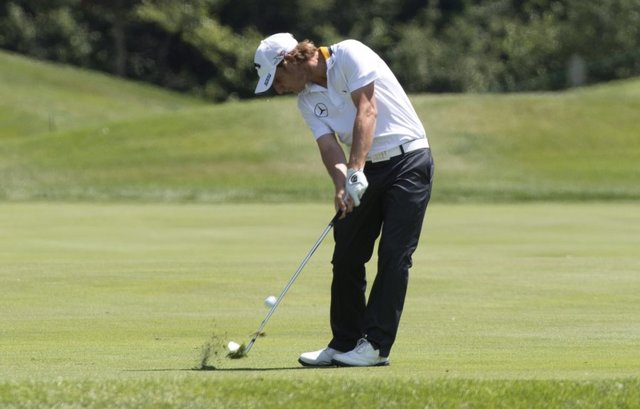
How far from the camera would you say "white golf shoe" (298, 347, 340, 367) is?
7570mm

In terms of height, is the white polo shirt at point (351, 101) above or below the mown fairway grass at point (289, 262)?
above

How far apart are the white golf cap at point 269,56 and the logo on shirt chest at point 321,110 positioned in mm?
283

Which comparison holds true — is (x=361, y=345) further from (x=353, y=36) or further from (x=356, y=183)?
(x=353, y=36)

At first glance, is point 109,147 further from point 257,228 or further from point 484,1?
point 484,1

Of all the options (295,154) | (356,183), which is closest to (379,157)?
(356,183)

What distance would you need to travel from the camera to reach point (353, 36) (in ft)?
209

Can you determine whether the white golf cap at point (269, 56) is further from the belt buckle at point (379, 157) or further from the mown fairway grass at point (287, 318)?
the mown fairway grass at point (287, 318)

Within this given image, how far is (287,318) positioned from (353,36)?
5416 centimetres

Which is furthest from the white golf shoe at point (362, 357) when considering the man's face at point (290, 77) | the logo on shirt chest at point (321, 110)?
the man's face at point (290, 77)

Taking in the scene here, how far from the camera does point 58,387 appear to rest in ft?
20.0

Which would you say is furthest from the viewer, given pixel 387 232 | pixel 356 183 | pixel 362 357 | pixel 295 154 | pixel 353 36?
pixel 353 36

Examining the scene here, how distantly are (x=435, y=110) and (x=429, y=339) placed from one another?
2697cm

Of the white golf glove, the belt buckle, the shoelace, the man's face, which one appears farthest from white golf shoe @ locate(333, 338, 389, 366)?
the man's face

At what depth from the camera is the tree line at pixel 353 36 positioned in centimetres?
5753
